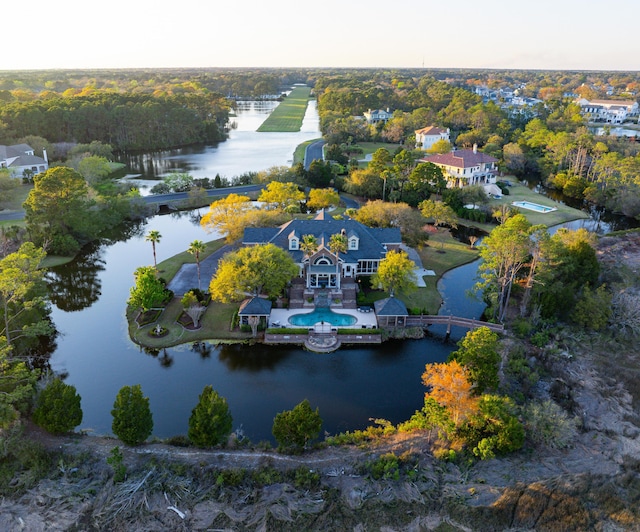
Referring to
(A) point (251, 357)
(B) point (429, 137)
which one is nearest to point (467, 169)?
(B) point (429, 137)

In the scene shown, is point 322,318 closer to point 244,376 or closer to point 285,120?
point 244,376

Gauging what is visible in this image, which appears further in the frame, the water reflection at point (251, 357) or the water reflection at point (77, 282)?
the water reflection at point (77, 282)

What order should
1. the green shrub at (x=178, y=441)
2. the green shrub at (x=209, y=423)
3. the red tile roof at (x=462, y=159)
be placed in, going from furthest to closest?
1. the red tile roof at (x=462, y=159)
2. the green shrub at (x=178, y=441)
3. the green shrub at (x=209, y=423)

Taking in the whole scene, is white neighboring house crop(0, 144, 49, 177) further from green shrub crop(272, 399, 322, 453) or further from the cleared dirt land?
green shrub crop(272, 399, 322, 453)

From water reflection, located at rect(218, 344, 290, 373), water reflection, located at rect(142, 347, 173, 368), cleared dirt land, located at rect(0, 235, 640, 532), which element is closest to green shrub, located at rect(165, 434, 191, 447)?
cleared dirt land, located at rect(0, 235, 640, 532)

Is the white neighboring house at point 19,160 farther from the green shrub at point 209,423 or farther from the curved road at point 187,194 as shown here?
the green shrub at point 209,423

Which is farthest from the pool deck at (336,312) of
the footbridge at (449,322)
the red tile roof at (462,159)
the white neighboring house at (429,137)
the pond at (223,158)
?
the white neighboring house at (429,137)
